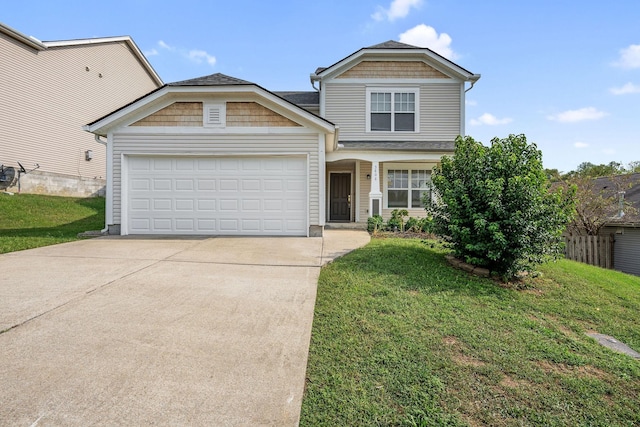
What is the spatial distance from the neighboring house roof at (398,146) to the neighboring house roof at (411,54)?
2.76 meters

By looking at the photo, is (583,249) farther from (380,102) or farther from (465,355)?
(465,355)

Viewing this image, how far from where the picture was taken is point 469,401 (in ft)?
7.90

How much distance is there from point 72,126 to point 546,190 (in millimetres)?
20362

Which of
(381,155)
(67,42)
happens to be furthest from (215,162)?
(67,42)

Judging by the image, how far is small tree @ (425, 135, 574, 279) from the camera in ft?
17.2

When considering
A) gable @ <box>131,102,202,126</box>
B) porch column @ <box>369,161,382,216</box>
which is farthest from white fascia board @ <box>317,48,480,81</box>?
gable @ <box>131,102,202,126</box>

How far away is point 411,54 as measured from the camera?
13609 millimetres

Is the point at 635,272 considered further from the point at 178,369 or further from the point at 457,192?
the point at 178,369

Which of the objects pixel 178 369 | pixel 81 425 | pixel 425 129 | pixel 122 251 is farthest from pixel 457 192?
pixel 425 129

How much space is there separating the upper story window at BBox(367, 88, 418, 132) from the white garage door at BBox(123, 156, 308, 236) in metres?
5.86

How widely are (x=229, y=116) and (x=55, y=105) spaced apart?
12.8m

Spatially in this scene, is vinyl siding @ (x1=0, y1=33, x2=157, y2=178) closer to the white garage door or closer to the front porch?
the white garage door

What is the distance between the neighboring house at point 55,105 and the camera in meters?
14.5

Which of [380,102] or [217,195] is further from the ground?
[380,102]
